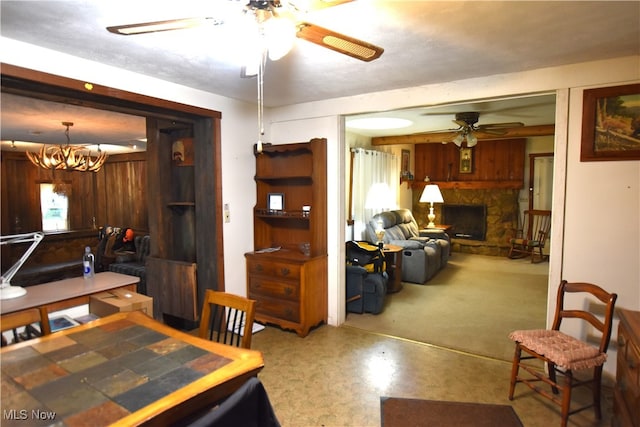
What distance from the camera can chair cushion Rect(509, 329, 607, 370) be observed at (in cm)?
190

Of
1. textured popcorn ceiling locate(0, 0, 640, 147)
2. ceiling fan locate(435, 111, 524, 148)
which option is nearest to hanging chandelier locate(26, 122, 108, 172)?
textured popcorn ceiling locate(0, 0, 640, 147)

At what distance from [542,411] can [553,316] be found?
695mm

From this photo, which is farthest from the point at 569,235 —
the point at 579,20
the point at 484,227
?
the point at 484,227

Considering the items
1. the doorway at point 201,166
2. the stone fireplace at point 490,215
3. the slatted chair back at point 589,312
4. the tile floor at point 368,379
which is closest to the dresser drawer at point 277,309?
Answer: the tile floor at point 368,379

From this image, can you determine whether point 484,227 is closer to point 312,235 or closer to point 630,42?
point 312,235

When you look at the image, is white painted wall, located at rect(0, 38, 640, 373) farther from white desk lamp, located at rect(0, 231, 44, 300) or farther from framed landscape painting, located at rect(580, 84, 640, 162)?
white desk lamp, located at rect(0, 231, 44, 300)

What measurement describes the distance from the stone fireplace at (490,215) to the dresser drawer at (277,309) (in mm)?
5002

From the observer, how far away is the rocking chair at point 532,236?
244 inches

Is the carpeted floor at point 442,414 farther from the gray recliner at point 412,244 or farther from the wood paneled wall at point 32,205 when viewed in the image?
the gray recliner at point 412,244

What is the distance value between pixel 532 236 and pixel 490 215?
80cm

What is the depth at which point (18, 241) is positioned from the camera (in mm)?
1413

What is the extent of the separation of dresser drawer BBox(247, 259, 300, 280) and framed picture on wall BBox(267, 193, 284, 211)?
0.56 metres

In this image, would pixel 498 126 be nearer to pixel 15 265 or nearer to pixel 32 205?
pixel 32 205

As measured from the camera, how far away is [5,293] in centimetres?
136
